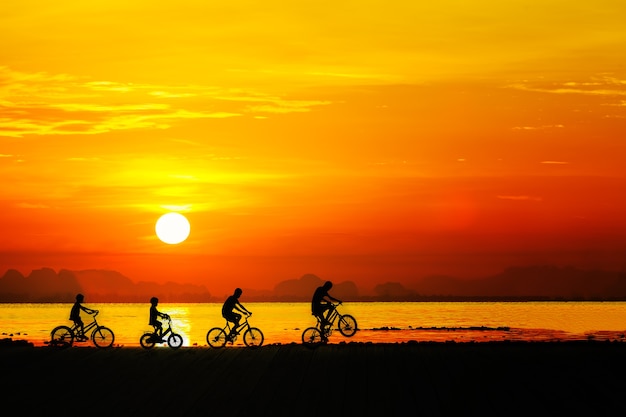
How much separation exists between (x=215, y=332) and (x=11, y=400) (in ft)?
47.1

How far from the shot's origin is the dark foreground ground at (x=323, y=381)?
24.6 m

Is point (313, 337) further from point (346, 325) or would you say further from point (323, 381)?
point (323, 381)

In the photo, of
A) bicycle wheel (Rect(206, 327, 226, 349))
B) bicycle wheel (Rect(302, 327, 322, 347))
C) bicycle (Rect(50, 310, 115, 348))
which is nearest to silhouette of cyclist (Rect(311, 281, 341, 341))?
bicycle wheel (Rect(302, 327, 322, 347))

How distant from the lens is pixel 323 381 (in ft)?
90.1

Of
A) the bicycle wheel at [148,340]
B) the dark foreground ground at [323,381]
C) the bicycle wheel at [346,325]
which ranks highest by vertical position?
the bicycle wheel at [346,325]

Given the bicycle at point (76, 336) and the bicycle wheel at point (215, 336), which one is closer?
the bicycle wheel at point (215, 336)

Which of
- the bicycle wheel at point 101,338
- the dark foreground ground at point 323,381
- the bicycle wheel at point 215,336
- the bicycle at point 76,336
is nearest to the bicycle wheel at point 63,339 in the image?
the bicycle at point 76,336

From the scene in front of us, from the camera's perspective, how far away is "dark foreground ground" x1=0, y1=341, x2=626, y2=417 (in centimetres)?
2459

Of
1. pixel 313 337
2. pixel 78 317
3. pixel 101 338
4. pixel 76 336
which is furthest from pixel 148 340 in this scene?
pixel 313 337

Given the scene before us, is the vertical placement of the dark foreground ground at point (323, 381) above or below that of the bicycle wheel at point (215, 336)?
below

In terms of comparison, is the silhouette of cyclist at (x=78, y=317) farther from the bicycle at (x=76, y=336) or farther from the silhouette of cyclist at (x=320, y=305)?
the silhouette of cyclist at (x=320, y=305)

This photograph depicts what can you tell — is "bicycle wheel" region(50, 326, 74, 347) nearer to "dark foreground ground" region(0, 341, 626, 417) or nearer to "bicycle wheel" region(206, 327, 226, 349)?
"dark foreground ground" region(0, 341, 626, 417)

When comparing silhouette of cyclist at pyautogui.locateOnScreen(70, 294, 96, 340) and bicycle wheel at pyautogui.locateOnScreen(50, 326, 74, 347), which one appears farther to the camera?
bicycle wheel at pyautogui.locateOnScreen(50, 326, 74, 347)

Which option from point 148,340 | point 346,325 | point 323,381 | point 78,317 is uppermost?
point 78,317
